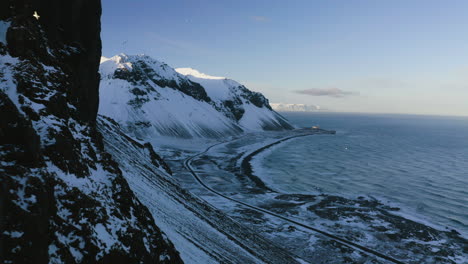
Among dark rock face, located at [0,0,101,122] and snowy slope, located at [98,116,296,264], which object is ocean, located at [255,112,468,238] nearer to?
snowy slope, located at [98,116,296,264]

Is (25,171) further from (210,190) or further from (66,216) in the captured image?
(210,190)

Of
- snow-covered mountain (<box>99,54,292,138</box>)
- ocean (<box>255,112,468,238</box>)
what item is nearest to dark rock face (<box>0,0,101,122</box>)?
ocean (<box>255,112,468,238</box>)

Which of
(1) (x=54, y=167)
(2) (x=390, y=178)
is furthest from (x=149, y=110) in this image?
(1) (x=54, y=167)

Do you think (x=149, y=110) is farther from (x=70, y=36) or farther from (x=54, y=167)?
(x=54, y=167)

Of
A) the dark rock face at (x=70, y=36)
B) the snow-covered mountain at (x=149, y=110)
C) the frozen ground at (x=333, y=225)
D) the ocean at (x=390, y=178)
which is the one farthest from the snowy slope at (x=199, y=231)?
the snow-covered mountain at (x=149, y=110)

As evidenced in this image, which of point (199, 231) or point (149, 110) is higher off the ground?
point (149, 110)

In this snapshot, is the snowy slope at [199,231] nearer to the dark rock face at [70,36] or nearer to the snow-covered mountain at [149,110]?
the dark rock face at [70,36]

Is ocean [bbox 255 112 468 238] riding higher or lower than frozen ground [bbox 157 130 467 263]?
higher
